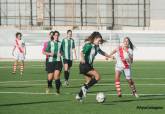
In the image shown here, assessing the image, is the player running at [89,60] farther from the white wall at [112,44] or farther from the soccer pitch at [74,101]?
the white wall at [112,44]

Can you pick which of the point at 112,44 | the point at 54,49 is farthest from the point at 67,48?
the point at 112,44

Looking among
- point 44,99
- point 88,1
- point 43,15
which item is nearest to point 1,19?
point 43,15

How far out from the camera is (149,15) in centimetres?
6819

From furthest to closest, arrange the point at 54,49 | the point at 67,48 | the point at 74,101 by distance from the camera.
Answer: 1. the point at 67,48
2. the point at 54,49
3. the point at 74,101

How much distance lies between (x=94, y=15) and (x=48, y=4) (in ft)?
16.0

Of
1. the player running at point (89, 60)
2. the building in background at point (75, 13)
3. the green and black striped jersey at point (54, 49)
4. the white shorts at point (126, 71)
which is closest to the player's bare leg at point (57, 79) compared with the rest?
the green and black striped jersey at point (54, 49)

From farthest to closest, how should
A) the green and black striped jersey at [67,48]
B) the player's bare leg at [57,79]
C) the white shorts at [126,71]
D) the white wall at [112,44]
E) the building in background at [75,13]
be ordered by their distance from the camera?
the building in background at [75,13], the white wall at [112,44], the green and black striped jersey at [67,48], the player's bare leg at [57,79], the white shorts at [126,71]

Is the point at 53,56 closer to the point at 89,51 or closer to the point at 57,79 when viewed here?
the point at 57,79

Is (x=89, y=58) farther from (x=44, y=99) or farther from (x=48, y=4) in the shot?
(x=48, y=4)

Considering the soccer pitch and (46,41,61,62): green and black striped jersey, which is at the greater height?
(46,41,61,62): green and black striped jersey

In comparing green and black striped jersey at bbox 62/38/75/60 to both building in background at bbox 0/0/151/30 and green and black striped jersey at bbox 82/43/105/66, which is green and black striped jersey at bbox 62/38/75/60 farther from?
building in background at bbox 0/0/151/30

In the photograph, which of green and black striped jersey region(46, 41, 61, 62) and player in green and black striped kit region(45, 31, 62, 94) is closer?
player in green and black striped kit region(45, 31, 62, 94)

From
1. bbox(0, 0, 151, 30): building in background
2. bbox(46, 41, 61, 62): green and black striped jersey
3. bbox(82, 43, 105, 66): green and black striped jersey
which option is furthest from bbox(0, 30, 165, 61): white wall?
bbox(82, 43, 105, 66): green and black striped jersey

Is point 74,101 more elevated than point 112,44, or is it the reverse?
point 112,44
